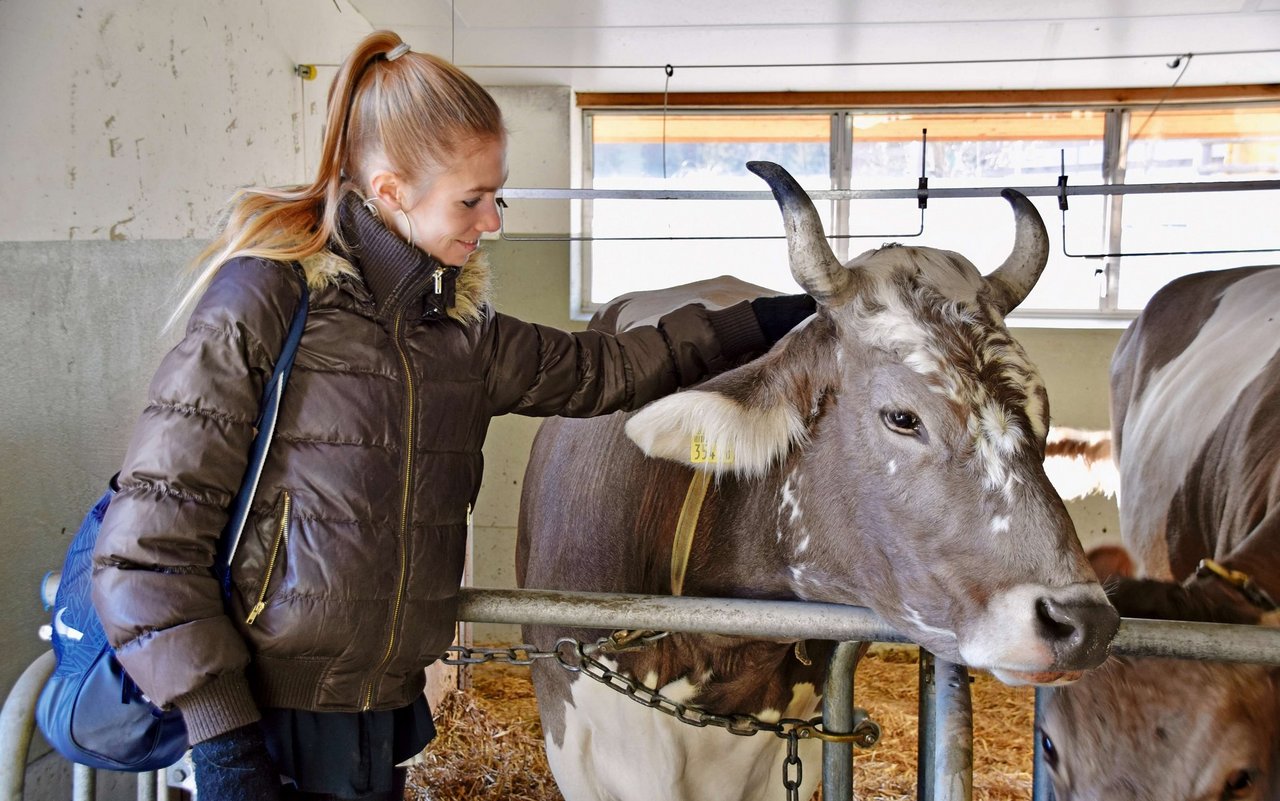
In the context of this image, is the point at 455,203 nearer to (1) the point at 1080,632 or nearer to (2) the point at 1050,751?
(1) the point at 1080,632

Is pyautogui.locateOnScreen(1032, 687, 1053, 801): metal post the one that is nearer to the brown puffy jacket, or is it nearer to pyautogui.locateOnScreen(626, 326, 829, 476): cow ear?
pyautogui.locateOnScreen(626, 326, 829, 476): cow ear

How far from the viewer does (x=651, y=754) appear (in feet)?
7.50

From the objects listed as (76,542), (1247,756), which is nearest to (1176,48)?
(1247,756)

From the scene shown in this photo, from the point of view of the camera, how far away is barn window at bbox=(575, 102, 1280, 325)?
6.07 metres

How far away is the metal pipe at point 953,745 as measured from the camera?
146cm

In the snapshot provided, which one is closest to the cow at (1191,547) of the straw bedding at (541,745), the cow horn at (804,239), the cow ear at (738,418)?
the cow ear at (738,418)

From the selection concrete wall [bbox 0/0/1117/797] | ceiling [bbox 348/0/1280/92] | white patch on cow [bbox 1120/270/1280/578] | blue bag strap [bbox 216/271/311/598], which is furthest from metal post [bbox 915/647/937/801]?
ceiling [bbox 348/0/1280/92]

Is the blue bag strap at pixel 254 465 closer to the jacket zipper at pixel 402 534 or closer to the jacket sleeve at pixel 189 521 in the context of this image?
the jacket sleeve at pixel 189 521

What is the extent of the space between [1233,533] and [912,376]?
1.71 metres

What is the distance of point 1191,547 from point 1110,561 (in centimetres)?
147

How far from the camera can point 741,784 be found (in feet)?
8.05

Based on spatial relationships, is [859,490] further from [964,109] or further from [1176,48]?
[964,109]

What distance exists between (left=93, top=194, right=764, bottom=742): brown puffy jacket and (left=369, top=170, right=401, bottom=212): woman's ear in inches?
1.6

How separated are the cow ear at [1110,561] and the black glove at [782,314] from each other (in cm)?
72
